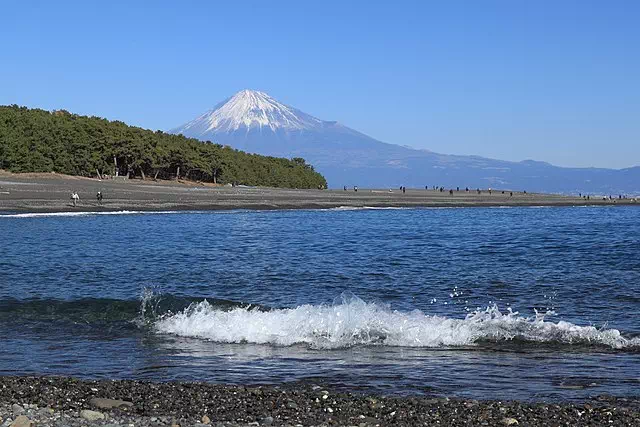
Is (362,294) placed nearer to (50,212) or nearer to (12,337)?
(12,337)

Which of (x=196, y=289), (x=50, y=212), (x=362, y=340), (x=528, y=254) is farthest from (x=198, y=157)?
(x=362, y=340)

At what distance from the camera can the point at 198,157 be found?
438 ft

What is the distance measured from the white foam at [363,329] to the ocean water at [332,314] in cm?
5

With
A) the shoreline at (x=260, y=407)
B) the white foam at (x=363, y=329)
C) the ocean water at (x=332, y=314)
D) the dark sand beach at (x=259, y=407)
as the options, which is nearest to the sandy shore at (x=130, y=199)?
the ocean water at (x=332, y=314)

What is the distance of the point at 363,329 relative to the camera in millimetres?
16797

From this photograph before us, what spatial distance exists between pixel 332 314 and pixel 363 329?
1.06 meters

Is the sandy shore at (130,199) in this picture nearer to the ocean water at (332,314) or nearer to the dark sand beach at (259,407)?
the ocean water at (332,314)

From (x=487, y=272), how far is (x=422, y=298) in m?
7.94

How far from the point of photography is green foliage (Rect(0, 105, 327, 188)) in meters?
104

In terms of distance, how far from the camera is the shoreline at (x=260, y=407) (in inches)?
375

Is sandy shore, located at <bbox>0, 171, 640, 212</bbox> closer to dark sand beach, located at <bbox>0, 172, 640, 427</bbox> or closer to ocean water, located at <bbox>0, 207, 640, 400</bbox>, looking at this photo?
ocean water, located at <bbox>0, 207, 640, 400</bbox>

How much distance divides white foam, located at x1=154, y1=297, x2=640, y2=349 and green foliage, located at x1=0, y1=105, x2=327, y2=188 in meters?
89.0

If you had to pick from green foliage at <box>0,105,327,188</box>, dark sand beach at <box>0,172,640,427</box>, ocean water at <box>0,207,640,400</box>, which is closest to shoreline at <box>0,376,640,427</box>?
dark sand beach at <box>0,172,640,427</box>

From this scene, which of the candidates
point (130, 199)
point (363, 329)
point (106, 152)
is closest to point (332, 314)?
point (363, 329)
